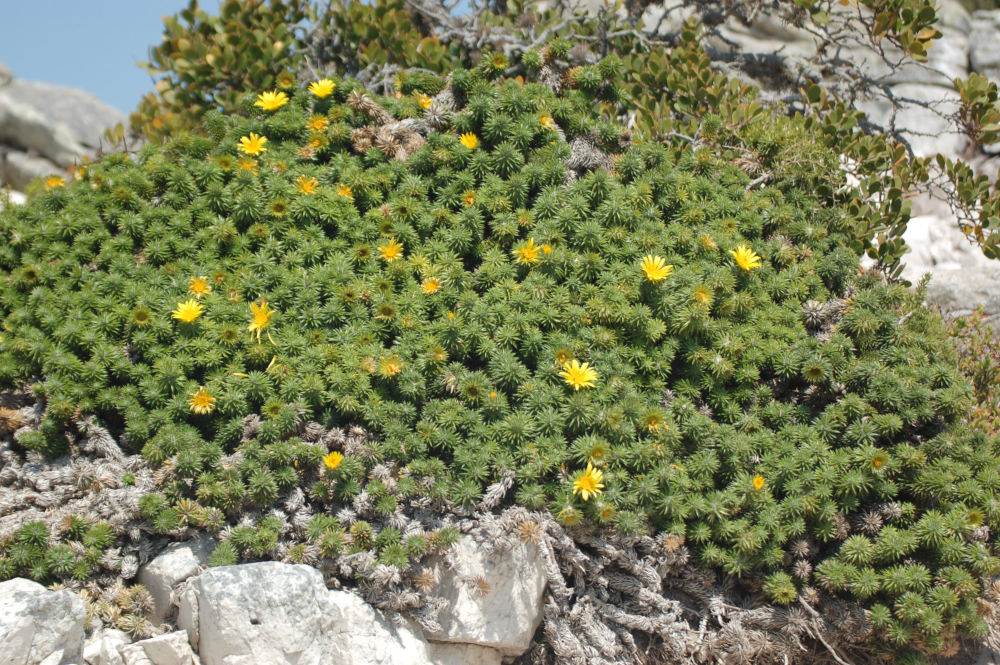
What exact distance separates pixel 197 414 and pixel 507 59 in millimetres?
2936

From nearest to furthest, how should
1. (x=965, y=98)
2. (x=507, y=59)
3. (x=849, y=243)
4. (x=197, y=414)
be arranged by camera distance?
(x=197, y=414) → (x=849, y=243) → (x=507, y=59) → (x=965, y=98)

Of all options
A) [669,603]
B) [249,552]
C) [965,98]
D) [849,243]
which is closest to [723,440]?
[669,603]

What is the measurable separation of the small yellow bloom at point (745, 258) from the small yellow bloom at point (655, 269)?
42 centimetres

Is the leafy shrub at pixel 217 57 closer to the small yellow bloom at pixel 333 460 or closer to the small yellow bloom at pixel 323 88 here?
the small yellow bloom at pixel 323 88

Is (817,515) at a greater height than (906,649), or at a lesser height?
greater

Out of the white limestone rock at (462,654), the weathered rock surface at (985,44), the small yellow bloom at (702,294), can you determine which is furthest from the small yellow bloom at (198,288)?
the weathered rock surface at (985,44)

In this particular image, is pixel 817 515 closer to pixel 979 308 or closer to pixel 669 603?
pixel 669 603

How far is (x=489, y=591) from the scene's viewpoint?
3814 mm

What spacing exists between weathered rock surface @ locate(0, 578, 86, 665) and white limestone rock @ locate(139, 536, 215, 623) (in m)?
0.34

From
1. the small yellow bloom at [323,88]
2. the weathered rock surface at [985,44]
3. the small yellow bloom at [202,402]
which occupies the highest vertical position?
the weathered rock surface at [985,44]

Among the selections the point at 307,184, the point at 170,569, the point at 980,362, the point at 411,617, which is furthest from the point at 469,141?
the point at 980,362

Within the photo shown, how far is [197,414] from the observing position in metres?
4.03

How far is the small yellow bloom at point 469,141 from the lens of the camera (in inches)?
190

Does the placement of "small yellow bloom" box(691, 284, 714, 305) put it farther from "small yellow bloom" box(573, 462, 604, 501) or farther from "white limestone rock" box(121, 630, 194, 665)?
"white limestone rock" box(121, 630, 194, 665)
